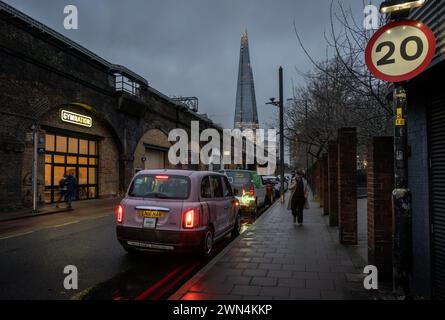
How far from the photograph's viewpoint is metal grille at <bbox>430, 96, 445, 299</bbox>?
4.50 m

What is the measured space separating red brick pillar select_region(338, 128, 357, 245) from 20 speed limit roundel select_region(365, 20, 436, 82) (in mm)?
4479

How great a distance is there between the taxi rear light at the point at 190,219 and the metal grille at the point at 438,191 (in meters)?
3.88

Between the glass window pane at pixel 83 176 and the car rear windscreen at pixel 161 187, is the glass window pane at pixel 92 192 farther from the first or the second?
the car rear windscreen at pixel 161 187

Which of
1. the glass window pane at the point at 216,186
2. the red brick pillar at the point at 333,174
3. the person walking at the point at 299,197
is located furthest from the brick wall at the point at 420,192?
the person walking at the point at 299,197

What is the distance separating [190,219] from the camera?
21.2ft

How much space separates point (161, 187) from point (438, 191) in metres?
4.77

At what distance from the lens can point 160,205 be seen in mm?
6531

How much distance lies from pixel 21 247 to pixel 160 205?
3.83m

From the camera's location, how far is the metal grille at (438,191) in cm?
450

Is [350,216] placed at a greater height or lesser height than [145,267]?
greater

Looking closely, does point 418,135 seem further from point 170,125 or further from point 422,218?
point 170,125

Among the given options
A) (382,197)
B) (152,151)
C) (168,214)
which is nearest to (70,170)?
(152,151)

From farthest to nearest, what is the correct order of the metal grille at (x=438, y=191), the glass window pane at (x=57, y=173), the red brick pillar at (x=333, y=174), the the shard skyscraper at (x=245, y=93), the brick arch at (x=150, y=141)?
the the shard skyscraper at (x=245, y=93), the brick arch at (x=150, y=141), the glass window pane at (x=57, y=173), the red brick pillar at (x=333, y=174), the metal grille at (x=438, y=191)
